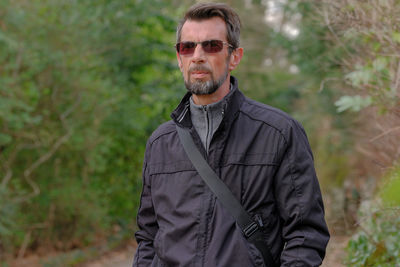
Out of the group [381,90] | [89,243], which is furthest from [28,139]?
[381,90]

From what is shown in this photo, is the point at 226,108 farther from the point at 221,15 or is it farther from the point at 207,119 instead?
the point at 221,15

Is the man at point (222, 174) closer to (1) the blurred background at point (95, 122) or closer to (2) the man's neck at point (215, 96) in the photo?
(2) the man's neck at point (215, 96)

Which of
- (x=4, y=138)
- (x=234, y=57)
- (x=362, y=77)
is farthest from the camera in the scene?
(x=4, y=138)

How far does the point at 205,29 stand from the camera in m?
2.56

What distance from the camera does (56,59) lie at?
900 cm

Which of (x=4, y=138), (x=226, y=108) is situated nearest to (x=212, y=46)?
(x=226, y=108)

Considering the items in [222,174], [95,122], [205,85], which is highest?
[205,85]

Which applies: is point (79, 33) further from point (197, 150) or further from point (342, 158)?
point (197, 150)

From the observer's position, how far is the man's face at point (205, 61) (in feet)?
8.26

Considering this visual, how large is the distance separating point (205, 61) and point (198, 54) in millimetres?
47

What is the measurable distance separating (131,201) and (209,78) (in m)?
9.27

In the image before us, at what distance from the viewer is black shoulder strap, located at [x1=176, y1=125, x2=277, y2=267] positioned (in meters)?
2.27

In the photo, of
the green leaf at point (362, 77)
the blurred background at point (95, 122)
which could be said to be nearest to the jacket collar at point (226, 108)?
the green leaf at point (362, 77)

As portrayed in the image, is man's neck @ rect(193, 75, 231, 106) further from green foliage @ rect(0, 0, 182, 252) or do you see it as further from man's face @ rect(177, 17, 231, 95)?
green foliage @ rect(0, 0, 182, 252)
